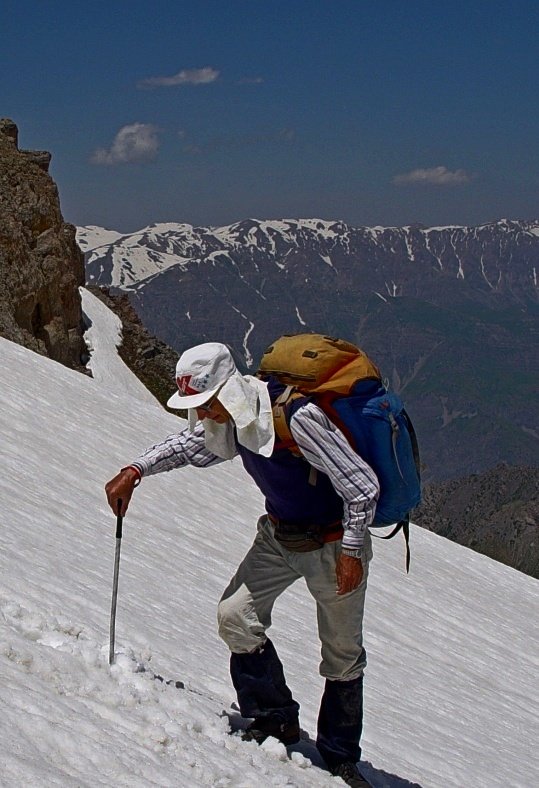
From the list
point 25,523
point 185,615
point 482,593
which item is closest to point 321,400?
point 185,615

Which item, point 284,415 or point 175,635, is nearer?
point 284,415

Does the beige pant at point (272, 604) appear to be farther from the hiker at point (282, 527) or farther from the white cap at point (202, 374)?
the white cap at point (202, 374)

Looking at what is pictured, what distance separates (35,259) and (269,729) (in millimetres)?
35624

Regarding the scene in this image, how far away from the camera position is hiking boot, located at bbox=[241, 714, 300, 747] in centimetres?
594

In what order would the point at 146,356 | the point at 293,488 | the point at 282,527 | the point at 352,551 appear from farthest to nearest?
the point at 146,356 → the point at 282,527 → the point at 293,488 → the point at 352,551

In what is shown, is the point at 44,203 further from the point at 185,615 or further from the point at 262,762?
the point at 262,762

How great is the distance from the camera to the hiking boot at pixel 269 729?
19.5ft

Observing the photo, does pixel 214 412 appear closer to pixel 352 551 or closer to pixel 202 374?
pixel 202 374

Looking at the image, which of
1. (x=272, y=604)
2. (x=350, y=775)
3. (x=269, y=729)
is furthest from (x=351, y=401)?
(x=350, y=775)

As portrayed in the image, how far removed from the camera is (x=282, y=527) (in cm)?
573

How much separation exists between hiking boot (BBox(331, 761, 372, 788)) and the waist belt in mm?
1503

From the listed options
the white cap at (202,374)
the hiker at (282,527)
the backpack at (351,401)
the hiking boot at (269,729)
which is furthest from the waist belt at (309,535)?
the hiking boot at (269,729)

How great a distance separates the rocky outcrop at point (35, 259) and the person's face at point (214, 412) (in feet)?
97.5

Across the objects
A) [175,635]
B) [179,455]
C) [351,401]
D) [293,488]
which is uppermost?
[351,401]
